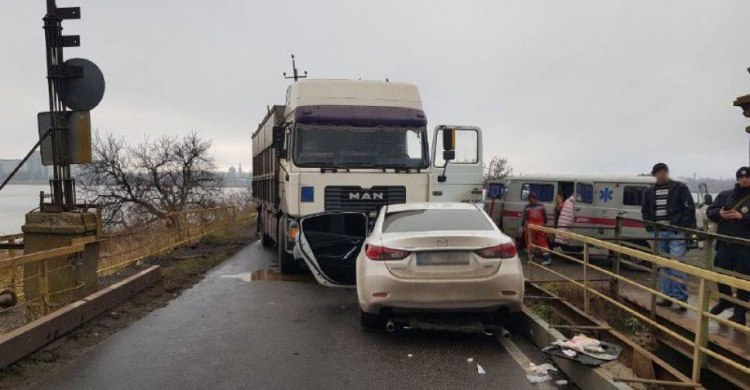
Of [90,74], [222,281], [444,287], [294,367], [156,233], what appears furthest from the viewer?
[156,233]

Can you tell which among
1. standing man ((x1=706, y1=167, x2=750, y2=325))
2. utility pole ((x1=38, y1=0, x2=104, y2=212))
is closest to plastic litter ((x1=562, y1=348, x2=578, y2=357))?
standing man ((x1=706, y1=167, x2=750, y2=325))

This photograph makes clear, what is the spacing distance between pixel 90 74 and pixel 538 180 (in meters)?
10.7

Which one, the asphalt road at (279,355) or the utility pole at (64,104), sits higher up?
the utility pole at (64,104)

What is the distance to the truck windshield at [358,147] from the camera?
936cm

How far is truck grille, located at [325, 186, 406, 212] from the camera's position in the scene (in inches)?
361

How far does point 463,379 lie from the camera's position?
4562 millimetres

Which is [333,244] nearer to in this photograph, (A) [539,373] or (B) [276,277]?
(B) [276,277]

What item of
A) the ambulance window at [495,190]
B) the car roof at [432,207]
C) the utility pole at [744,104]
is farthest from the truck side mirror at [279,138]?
the ambulance window at [495,190]

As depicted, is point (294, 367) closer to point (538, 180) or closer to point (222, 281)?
point (222, 281)

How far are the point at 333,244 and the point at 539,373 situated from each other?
16.8 feet

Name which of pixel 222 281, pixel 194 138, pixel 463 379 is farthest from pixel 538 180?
pixel 194 138

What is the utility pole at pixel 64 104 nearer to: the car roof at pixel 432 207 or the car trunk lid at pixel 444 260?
the car roof at pixel 432 207

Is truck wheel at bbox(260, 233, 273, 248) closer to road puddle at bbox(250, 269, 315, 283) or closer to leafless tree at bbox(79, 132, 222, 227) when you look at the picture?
road puddle at bbox(250, 269, 315, 283)

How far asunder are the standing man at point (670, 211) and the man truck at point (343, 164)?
11.9 ft
